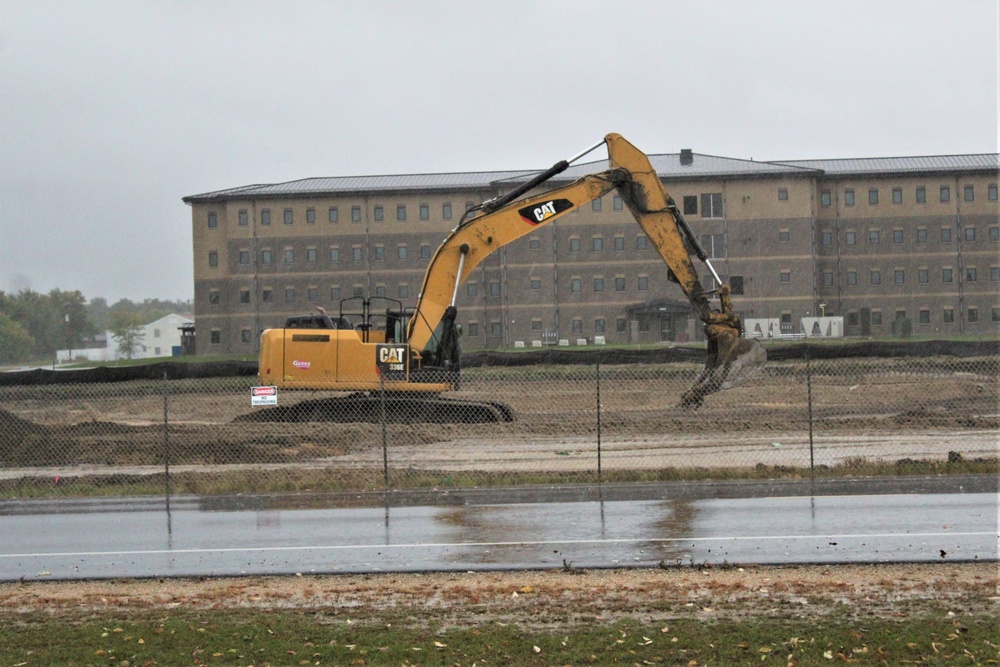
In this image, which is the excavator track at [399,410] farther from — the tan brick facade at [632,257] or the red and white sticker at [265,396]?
the tan brick facade at [632,257]

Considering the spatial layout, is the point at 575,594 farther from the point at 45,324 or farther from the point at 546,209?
the point at 45,324

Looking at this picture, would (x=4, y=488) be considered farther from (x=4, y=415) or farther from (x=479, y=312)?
(x=479, y=312)

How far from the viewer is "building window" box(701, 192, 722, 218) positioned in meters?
72.9

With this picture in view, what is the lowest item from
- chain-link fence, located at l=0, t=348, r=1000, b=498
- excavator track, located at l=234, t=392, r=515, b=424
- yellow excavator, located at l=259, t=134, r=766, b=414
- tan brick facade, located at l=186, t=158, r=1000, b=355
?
chain-link fence, located at l=0, t=348, r=1000, b=498

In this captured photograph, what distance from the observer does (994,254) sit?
2911 inches

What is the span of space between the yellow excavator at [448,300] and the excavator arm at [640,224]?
2 cm

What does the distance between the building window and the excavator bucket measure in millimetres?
49560

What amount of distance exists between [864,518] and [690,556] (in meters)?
3.14

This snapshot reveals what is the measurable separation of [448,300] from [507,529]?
15025mm

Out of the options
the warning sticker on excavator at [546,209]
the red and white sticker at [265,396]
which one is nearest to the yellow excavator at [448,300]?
the warning sticker on excavator at [546,209]

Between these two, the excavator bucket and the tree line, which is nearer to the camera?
the excavator bucket

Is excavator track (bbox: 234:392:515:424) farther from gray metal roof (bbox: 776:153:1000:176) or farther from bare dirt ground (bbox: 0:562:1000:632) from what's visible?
gray metal roof (bbox: 776:153:1000:176)

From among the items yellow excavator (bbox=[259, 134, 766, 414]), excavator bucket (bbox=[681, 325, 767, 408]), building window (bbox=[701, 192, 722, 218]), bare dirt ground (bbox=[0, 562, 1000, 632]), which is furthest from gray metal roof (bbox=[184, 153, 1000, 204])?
bare dirt ground (bbox=[0, 562, 1000, 632])

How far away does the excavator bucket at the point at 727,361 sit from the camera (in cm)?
2397
